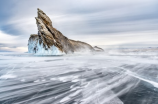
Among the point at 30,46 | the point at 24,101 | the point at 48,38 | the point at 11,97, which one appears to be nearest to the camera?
the point at 24,101

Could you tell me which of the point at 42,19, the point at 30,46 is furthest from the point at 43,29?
the point at 30,46

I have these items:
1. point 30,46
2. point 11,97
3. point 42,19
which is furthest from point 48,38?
point 30,46

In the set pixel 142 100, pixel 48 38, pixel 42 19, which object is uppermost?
pixel 42 19

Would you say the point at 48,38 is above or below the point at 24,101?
above

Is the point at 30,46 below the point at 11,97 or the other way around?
the other way around

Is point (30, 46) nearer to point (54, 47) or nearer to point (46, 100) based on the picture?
point (54, 47)

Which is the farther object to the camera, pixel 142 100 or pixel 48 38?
pixel 48 38

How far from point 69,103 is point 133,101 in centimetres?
171

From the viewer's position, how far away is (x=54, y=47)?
1380 inches

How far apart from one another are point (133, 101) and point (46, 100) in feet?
7.81

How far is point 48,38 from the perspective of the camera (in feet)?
112

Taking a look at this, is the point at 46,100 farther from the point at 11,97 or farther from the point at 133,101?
the point at 133,101

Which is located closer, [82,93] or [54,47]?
[82,93]

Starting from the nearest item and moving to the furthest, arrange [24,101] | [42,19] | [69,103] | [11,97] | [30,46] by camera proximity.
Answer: [69,103] → [24,101] → [11,97] → [42,19] → [30,46]
